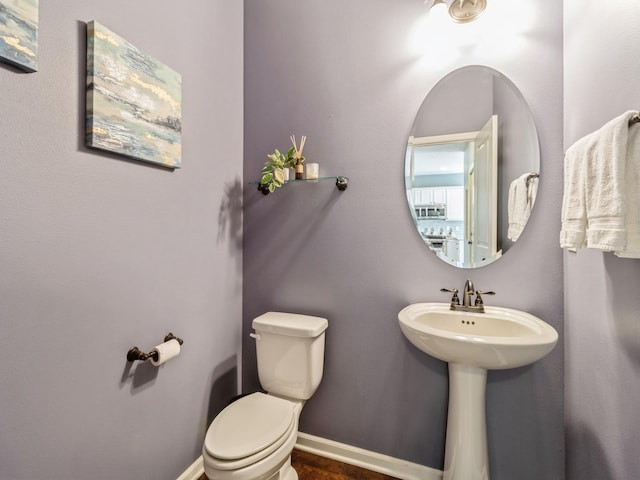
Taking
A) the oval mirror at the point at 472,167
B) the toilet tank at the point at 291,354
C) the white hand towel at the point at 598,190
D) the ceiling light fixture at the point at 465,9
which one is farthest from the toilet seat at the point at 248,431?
the ceiling light fixture at the point at 465,9

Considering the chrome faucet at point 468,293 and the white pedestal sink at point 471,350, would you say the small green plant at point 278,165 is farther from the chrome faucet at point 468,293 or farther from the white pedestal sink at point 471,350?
the chrome faucet at point 468,293

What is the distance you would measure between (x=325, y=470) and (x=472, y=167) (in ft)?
5.65

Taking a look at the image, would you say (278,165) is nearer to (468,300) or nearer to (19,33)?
(19,33)

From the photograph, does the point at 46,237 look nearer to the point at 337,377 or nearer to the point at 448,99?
the point at 337,377

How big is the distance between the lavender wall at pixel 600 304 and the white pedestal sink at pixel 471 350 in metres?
0.17

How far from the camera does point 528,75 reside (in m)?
1.28

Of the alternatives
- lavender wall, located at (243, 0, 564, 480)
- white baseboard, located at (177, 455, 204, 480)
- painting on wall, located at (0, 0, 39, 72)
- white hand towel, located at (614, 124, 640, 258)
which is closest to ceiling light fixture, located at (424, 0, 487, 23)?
lavender wall, located at (243, 0, 564, 480)

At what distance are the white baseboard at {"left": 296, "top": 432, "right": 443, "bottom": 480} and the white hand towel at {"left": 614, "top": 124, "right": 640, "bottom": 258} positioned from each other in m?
1.31

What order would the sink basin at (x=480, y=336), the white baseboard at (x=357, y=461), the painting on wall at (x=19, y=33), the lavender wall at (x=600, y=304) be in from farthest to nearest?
the white baseboard at (x=357, y=461) → the sink basin at (x=480, y=336) → the lavender wall at (x=600, y=304) → the painting on wall at (x=19, y=33)

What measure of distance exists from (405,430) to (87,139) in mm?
1852

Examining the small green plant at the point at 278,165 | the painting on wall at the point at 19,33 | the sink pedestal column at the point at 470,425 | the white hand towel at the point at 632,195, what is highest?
the painting on wall at the point at 19,33

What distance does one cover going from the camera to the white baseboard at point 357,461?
1.40 m

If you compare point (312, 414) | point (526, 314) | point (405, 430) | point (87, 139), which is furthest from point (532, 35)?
point (312, 414)

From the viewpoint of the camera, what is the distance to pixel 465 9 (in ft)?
4.25
